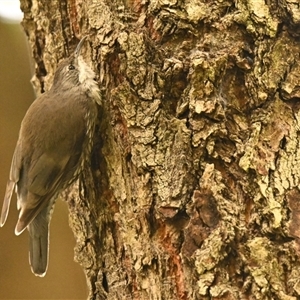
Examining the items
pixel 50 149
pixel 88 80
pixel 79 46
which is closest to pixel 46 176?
pixel 50 149

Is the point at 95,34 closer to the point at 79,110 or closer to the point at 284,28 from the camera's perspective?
the point at 79,110

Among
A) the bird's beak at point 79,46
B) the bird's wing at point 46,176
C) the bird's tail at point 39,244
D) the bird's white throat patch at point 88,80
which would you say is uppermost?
the bird's beak at point 79,46

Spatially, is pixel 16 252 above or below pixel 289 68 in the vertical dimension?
below

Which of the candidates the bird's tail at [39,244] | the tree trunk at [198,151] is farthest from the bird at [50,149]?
the tree trunk at [198,151]

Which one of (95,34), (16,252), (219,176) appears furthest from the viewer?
(16,252)

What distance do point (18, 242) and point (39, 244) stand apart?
2.54ft

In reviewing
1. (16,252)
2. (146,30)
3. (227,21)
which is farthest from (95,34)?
(16,252)

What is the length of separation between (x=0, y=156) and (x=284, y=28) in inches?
82.1

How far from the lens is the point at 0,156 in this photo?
3506mm

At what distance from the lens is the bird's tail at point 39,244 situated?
276cm

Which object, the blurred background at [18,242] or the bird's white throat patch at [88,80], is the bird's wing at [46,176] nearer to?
the bird's white throat patch at [88,80]

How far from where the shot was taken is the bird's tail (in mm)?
2762

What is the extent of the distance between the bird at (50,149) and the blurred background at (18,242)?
2.42 feet

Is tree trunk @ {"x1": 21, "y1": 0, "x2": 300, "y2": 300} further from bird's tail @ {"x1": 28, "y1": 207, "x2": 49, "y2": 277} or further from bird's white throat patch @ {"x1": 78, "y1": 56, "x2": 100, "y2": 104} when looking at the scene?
bird's tail @ {"x1": 28, "y1": 207, "x2": 49, "y2": 277}
